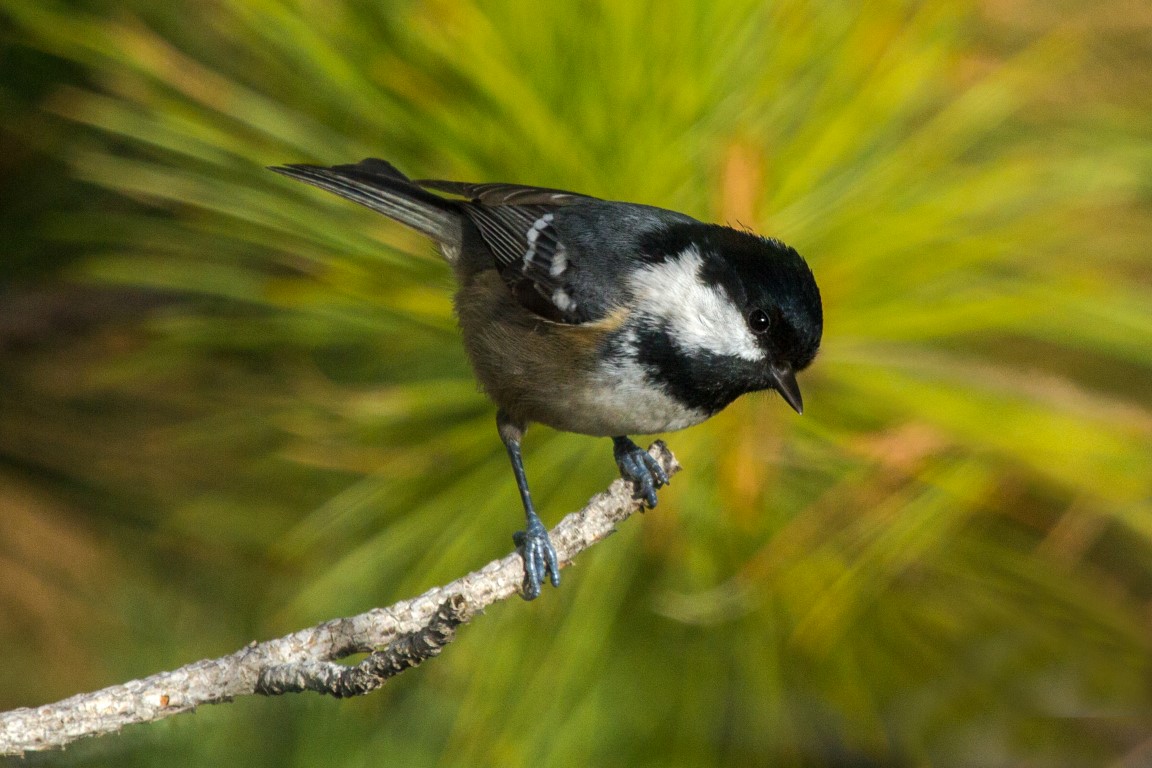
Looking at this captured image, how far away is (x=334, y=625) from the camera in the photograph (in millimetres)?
1059

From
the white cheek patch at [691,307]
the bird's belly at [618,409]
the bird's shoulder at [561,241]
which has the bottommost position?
the bird's belly at [618,409]

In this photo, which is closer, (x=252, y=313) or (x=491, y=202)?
(x=491, y=202)

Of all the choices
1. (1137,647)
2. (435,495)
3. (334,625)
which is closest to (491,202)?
(435,495)

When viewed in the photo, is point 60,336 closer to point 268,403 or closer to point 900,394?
point 268,403

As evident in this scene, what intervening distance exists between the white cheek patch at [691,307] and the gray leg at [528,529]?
0.23m

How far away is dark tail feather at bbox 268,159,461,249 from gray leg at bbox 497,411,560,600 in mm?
318

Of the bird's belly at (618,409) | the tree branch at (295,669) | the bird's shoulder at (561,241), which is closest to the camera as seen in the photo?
the tree branch at (295,669)

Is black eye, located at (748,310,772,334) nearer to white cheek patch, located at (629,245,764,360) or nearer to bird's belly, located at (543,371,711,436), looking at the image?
white cheek patch, located at (629,245,764,360)

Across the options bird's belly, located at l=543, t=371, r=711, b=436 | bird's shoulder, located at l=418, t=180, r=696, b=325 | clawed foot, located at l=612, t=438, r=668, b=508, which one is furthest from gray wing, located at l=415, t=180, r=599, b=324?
clawed foot, located at l=612, t=438, r=668, b=508

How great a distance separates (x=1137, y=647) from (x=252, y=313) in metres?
1.45

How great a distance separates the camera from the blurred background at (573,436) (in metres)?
1.34

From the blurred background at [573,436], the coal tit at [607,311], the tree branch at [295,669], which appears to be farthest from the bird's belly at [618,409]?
the tree branch at [295,669]

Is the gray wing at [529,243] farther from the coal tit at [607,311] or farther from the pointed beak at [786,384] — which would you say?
the pointed beak at [786,384]

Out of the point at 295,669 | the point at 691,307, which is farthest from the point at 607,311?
the point at 295,669
